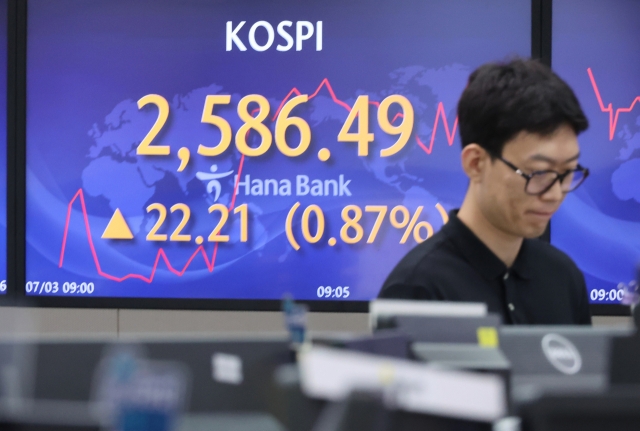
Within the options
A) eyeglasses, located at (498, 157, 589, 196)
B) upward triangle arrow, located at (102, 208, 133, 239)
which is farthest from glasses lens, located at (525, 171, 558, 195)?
upward triangle arrow, located at (102, 208, 133, 239)

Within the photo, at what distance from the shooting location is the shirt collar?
1456 millimetres

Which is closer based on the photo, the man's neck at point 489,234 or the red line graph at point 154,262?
the man's neck at point 489,234

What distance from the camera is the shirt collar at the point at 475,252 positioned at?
146 cm

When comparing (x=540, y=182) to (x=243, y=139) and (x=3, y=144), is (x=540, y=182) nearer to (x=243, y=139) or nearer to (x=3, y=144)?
(x=243, y=139)

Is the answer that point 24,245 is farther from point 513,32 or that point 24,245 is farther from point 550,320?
point 550,320

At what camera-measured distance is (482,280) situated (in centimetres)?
145

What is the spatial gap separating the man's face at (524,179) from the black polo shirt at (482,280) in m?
0.07

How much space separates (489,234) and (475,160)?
5.2 inches

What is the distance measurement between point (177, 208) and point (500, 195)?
178cm

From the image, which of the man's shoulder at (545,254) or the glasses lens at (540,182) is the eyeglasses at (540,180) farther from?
the man's shoulder at (545,254)

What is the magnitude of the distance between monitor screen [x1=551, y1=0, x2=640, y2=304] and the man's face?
154 cm
